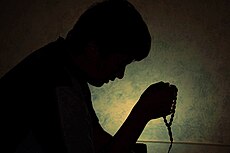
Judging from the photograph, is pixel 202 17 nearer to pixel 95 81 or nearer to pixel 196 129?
pixel 196 129

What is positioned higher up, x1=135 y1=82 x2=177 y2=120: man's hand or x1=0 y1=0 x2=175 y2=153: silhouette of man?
x1=0 y1=0 x2=175 y2=153: silhouette of man

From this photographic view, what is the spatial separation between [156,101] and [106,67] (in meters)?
0.14

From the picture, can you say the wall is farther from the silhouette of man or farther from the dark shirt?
the dark shirt

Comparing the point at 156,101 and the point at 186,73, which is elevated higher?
the point at 156,101

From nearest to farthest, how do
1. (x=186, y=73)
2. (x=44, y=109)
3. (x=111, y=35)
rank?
(x=44, y=109), (x=111, y=35), (x=186, y=73)

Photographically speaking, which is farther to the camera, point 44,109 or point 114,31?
point 114,31

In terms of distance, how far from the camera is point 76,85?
24.6 inches

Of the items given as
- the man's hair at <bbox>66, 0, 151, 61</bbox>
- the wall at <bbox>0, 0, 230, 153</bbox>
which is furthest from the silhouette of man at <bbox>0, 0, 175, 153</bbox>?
the wall at <bbox>0, 0, 230, 153</bbox>

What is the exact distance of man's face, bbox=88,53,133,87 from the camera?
70 centimetres

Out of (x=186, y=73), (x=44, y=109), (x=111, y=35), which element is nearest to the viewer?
(x=44, y=109)

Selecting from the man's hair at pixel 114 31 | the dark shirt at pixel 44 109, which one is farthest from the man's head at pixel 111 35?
the dark shirt at pixel 44 109

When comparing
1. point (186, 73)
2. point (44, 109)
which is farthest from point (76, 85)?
point (186, 73)

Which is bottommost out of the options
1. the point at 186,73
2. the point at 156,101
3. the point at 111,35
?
the point at 186,73

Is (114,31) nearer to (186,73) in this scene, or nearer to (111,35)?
(111,35)
